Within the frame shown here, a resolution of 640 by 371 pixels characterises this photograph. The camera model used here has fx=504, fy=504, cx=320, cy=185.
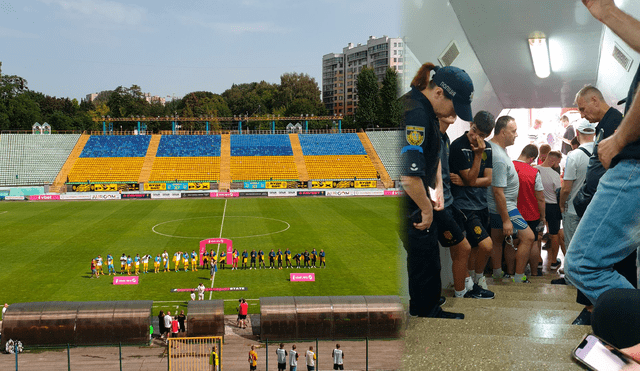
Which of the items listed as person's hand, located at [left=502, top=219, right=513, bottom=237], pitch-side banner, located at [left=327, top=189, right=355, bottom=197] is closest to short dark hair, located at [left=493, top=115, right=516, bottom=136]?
person's hand, located at [left=502, top=219, right=513, bottom=237]

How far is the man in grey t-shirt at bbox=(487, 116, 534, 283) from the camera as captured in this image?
11.5 ft

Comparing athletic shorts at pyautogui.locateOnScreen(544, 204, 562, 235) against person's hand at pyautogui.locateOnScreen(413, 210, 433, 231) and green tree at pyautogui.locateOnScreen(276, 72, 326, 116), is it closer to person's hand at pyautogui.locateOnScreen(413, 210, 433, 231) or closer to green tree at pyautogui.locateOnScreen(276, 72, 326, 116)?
person's hand at pyautogui.locateOnScreen(413, 210, 433, 231)

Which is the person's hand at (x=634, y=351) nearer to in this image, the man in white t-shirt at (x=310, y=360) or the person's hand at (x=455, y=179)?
the person's hand at (x=455, y=179)

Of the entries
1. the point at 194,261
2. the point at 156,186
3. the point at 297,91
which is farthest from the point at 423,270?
the point at 297,91

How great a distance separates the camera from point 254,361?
518 inches

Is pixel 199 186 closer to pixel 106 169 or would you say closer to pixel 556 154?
pixel 106 169

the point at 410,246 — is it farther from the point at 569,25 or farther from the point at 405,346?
the point at 569,25

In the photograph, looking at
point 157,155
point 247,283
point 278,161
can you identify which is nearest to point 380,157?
point 278,161

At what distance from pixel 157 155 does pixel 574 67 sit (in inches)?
2359

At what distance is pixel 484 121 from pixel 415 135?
1.14 metres

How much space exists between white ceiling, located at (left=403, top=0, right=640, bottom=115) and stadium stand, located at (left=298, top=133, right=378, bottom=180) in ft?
167

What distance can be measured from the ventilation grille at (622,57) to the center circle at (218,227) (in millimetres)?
27835

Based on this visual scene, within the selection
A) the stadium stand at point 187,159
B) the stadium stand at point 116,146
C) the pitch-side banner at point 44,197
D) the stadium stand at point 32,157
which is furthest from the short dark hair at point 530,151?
the stadium stand at point 116,146

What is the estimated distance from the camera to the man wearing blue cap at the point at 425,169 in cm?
233
